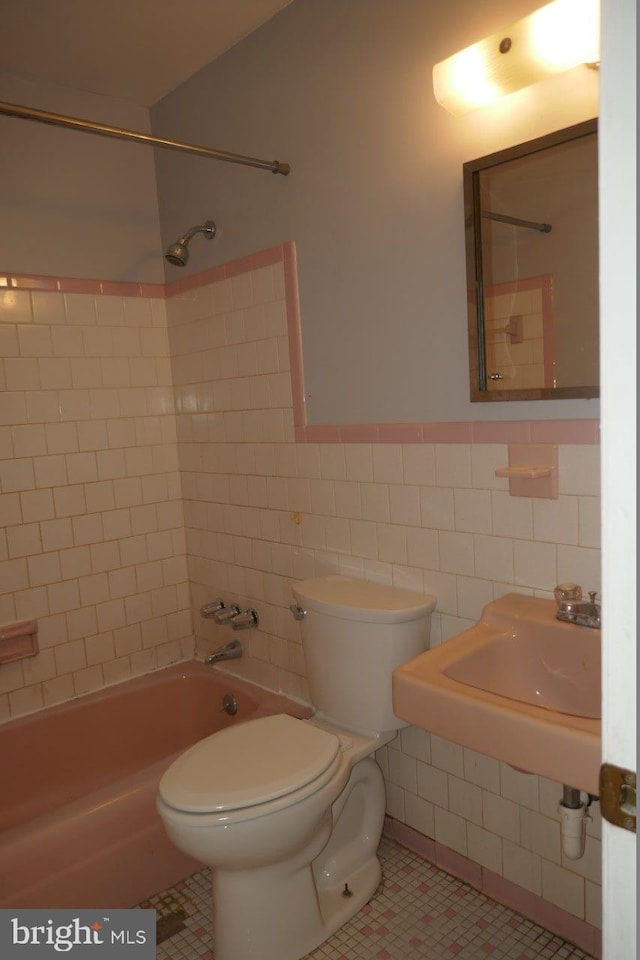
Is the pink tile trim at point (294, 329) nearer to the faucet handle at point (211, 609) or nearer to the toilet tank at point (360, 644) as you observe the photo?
the toilet tank at point (360, 644)

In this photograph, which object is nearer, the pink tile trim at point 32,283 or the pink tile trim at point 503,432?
the pink tile trim at point 503,432

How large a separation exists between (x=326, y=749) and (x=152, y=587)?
132cm

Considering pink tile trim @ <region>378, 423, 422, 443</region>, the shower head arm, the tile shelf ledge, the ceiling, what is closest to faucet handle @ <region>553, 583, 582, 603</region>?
the tile shelf ledge

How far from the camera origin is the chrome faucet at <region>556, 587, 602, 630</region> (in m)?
1.55

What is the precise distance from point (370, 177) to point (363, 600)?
118 cm

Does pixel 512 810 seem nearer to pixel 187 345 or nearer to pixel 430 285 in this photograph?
pixel 430 285

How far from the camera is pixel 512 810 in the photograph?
6.12 ft

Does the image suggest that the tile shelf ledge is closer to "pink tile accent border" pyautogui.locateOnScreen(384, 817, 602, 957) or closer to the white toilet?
the white toilet

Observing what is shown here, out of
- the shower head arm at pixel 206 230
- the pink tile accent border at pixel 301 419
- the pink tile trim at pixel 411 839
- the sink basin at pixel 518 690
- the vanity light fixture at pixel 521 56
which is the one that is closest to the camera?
the sink basin at pixel 518 690

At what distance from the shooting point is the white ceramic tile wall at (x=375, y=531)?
5.74 feet

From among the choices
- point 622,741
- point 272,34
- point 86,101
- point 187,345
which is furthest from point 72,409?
point 622,741

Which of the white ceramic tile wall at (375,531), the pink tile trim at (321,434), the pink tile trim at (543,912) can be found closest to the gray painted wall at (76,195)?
the white ceramic tile wall at (375,531)

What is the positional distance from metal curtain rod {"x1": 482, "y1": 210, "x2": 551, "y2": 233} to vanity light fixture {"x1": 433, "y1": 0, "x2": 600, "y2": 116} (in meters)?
0.24

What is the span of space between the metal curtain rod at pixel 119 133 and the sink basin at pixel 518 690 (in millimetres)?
1480
